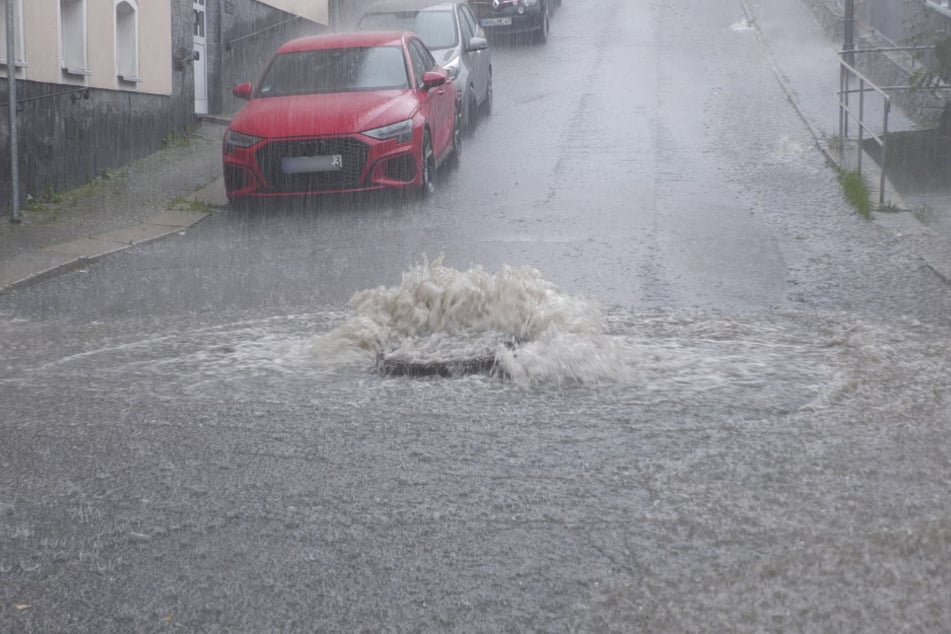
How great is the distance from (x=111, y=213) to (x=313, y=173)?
7.79ft

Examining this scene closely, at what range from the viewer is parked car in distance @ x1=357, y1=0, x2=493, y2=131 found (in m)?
19.4

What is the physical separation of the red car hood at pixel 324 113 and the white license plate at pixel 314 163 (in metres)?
0.24

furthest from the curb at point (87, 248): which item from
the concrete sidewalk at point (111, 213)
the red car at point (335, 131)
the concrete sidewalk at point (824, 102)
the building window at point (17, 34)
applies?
the concrete sidewalk at point (824, 102)

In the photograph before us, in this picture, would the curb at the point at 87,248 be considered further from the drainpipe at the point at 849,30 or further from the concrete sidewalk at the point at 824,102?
the drainpipe at the point at 849,30

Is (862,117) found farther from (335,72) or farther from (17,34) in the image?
(17,34)

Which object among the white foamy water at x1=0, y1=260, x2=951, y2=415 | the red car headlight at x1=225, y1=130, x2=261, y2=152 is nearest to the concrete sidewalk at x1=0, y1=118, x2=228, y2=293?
the red car headlight at x1=225, y1=130, x2=261, y2=152

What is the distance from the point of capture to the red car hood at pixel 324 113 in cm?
1383

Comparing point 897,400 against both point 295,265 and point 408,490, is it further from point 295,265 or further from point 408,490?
point 295,265

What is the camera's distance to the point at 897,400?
6.43 meters

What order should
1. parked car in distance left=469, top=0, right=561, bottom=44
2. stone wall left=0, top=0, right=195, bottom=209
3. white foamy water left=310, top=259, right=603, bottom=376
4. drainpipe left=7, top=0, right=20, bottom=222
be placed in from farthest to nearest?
parked car in distance left=469, top=0, right=561, bottom=44 < stone wall left=0, top=0, right=195, bottom=209 < drainpipe left=7, top=0, right=20, bottom=222 < white foamy water left=310, top=259, right=603, bottom=376

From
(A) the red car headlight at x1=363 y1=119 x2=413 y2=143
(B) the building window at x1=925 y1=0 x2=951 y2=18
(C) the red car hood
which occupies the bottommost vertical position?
(A) the red car headlight at x1=363 y1=119 x2=413 y2=143

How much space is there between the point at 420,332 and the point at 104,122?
412 inches

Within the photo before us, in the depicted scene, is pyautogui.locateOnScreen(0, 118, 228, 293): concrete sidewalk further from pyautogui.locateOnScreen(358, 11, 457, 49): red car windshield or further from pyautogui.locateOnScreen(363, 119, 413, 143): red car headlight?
pyautogui.locateOnScreen(358, 11, 457, 49): red car windshield

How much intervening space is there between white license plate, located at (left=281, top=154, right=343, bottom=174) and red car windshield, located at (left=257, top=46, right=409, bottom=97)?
141 centimetres
